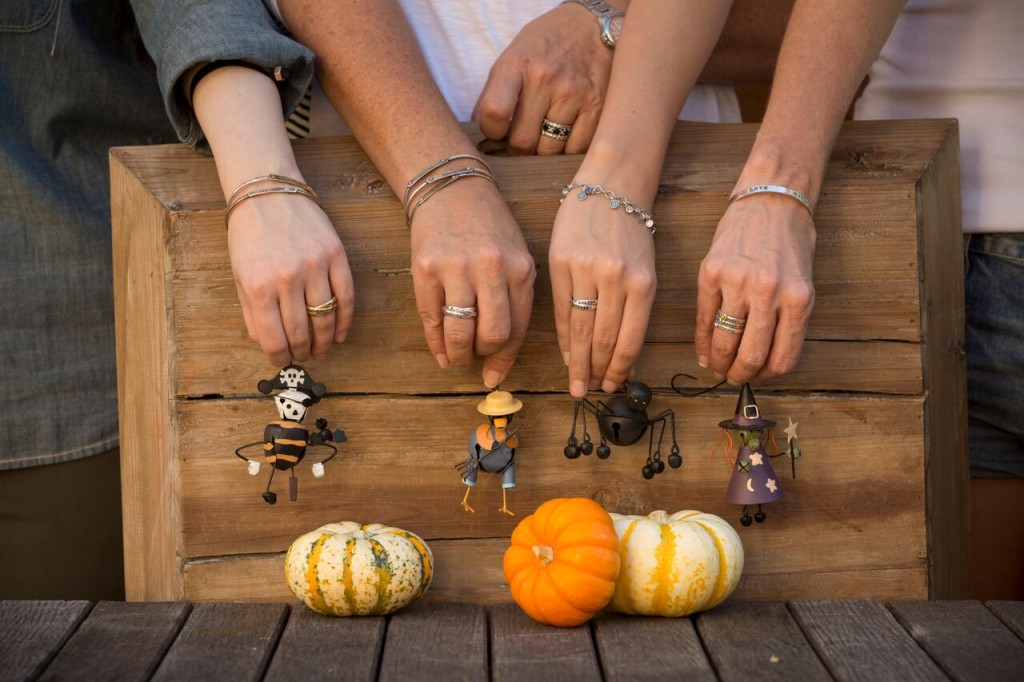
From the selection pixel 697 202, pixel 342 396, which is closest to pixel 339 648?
pixel 342 396

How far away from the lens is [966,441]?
165 centimetres

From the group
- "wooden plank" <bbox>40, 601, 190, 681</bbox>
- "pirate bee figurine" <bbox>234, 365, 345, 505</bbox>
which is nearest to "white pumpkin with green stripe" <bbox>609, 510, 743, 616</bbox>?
"pirate bee figurine" <bbox>234, 365, 345, 505</bbox>

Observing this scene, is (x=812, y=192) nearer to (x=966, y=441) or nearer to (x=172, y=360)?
(x=966, y=441)

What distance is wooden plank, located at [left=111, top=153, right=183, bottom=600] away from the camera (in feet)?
5.00

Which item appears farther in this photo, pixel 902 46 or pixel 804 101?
pixel 902 46

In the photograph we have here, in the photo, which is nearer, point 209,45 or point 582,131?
point 209,45

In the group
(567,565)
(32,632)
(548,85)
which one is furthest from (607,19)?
(32,632)

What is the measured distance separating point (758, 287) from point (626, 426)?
0.96ft

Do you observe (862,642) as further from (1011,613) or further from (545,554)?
(545,554)

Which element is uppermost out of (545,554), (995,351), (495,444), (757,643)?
(995,351)

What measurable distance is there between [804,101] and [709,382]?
46 cm

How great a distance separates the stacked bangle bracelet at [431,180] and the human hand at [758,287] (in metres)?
0.40

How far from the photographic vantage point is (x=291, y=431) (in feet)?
4.74

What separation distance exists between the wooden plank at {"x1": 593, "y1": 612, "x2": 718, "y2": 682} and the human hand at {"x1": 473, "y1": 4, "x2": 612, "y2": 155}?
0.81 meters
